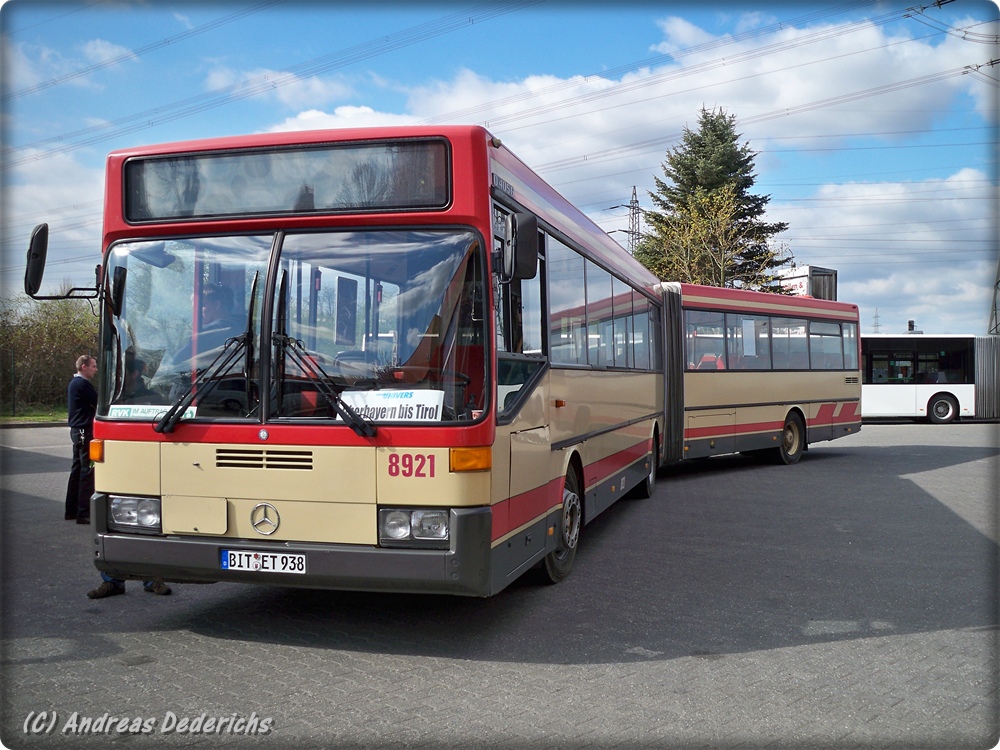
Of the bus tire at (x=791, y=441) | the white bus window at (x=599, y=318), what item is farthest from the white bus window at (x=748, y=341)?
the white bus window at (x=599, y=318)

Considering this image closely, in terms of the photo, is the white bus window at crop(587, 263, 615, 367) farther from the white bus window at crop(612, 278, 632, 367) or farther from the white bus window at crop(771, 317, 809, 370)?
the white bus window at crop(771, 317, 809, 370)

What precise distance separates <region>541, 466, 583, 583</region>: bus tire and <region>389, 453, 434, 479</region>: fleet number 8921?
7.41ft

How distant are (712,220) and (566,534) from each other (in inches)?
1461

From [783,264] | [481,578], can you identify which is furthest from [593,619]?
[783,264]

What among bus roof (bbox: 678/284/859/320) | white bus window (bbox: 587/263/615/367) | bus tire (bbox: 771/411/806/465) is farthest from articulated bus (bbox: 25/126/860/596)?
bus tire (bbox: 771/411/806/465)

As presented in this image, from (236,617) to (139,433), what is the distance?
1518mm

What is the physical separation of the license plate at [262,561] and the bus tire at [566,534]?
2419mm

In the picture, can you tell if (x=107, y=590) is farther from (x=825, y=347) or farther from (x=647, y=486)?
(x=825, y=347)

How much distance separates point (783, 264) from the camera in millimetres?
46500

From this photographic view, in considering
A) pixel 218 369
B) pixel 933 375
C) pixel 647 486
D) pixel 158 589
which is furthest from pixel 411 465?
pixel 933 375

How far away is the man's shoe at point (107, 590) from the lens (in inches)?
272

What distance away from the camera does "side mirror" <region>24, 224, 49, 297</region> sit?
5.79 m

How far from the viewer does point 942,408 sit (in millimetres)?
31375

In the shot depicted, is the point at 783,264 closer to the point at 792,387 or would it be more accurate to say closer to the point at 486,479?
the point at 792,387
